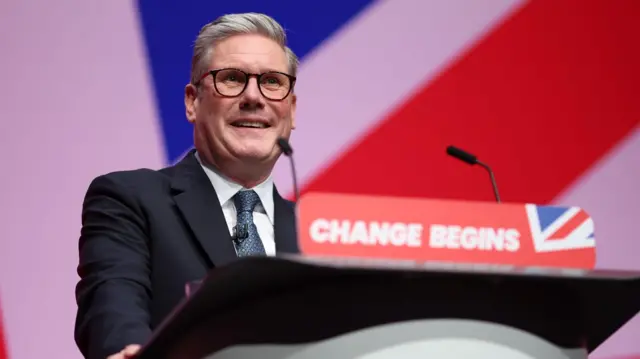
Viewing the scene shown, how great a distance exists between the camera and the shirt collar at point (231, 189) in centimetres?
217

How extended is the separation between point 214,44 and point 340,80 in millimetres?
696

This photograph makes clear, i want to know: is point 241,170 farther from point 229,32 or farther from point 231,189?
point 229,32

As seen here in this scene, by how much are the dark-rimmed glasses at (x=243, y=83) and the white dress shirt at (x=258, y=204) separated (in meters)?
0.19

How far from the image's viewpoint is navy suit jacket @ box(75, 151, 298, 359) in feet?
5.51

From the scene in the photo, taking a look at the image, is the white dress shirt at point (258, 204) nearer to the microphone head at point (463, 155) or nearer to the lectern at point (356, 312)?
the microphone head at point (463, 155)

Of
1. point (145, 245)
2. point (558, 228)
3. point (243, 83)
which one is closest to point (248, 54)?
point (243, 83)

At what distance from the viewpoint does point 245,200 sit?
214 centimetres

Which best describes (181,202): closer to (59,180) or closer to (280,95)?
(280,95)

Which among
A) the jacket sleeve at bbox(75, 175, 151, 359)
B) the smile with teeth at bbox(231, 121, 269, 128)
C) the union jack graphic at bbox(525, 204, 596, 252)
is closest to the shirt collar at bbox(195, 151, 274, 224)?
the smile with teeth at bbox(231, 121, 269, 128)

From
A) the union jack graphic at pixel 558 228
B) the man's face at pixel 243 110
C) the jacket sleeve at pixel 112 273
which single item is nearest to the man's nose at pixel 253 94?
the man's face at pixel 243 110

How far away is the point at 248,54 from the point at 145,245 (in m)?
0.56

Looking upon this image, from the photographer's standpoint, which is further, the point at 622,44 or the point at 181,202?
the point at 622,44

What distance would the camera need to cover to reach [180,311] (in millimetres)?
1111

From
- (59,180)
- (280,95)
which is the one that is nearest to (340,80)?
(280,95)
